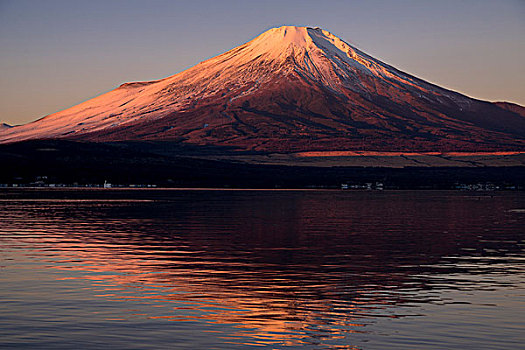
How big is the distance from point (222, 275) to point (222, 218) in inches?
1324

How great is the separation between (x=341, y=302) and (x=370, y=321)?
2.76 metres

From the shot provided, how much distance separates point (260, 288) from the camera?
26234mm

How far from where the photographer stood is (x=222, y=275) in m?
29.4

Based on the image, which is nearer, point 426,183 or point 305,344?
point 305,344

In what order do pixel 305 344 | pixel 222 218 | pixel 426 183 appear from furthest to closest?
pixel 426 183, pixel 222 218, pixel 305 344

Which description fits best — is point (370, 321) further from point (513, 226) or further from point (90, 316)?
point (513, 226)

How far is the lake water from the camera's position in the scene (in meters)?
19.1

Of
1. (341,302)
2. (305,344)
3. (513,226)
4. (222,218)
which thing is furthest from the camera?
(222,218)

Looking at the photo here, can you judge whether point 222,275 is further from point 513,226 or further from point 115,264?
point 513,226

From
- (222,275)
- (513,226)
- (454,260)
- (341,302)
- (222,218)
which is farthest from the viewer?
(222,218)

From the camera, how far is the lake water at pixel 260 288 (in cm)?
1912

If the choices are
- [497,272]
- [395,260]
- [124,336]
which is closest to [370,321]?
[124,336]

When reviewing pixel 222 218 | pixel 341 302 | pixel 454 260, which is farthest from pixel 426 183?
pixel 341 302

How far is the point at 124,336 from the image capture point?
19.0 metres
